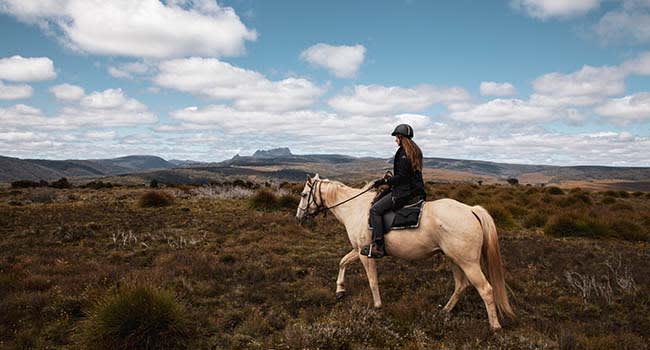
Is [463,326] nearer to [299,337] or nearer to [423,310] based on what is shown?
[423,310]

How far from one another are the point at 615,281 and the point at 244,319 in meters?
8.41

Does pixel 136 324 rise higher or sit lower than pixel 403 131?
lower

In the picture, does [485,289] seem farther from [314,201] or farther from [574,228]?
[574,228]

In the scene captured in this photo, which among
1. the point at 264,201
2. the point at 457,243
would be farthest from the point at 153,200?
the point at 457,243

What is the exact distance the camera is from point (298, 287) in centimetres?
788

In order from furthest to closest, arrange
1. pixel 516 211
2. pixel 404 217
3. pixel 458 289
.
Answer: pixel 516 211
pixel 458 289
pixel 404 217

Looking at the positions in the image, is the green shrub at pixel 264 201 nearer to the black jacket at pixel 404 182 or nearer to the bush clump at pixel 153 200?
the bush clump at pixel 153 200

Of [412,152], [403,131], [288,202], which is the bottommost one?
[288,202]

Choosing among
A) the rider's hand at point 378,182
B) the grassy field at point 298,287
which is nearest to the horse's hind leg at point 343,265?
the grassy field at point 298,287

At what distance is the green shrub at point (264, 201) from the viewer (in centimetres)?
2017

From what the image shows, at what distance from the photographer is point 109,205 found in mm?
20797

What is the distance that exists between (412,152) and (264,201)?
50.2 feet

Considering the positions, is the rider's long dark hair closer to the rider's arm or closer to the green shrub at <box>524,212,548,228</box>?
the rider's arm

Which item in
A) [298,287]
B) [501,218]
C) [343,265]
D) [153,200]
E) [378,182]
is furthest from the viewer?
[153,200]
